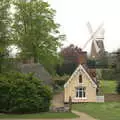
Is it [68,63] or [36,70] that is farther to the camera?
[68,63]

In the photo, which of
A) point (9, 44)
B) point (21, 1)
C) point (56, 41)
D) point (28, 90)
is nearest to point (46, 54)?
point (56, 41)

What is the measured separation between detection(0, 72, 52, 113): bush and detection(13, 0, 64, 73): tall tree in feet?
92.4

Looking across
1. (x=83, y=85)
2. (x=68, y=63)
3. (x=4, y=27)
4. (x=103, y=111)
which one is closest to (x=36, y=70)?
(x=83, y=85)

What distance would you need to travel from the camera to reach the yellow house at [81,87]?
66.2 meters

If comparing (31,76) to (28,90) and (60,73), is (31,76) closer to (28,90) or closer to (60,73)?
(28,90)

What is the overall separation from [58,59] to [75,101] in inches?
631

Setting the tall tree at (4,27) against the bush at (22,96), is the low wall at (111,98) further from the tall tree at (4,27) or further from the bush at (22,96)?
the tall tree at (4,27)

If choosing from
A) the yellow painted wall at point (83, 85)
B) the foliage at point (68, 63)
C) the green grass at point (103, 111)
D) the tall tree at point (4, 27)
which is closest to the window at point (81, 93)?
the yellow painted wall at point (83, 85)

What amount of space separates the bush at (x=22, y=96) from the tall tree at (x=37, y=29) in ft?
92.4

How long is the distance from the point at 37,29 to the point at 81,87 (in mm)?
15546

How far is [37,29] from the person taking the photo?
7700 cm

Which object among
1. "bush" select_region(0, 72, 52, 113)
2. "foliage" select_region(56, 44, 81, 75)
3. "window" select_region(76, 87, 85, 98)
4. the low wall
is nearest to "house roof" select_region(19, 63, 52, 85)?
"window" select_region(76, 87, 85, 98)

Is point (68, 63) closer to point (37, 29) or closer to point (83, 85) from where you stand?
point (37, 29)

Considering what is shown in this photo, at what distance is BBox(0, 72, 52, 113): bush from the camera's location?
4684cm
